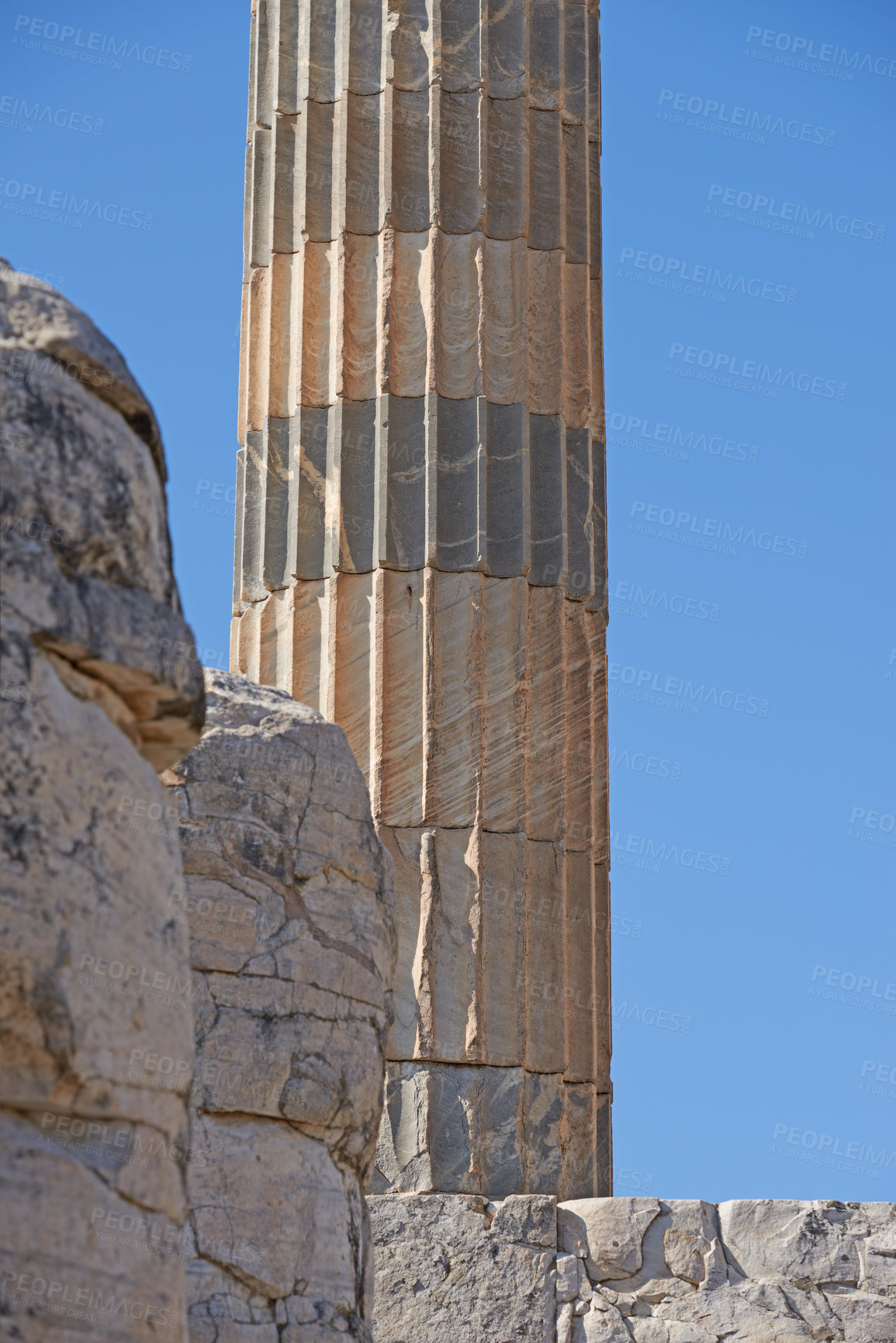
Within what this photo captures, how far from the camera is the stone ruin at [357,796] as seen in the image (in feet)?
7.06

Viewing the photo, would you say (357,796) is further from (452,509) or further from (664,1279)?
(452,509)

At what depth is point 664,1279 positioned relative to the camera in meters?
7.30

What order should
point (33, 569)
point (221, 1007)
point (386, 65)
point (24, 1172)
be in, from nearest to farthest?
1. point (24, 1172)
2. point (33, 569)
3. point (221, 1007)
4. point (386, 65)

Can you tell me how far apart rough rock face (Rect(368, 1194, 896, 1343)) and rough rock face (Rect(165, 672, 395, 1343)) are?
3.70 m

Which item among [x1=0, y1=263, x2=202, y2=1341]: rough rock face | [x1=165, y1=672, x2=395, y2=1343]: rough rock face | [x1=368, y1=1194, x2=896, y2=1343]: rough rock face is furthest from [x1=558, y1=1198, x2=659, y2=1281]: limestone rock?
[x1=0, y1=263, x2=202, y2=1341]: rough rock face

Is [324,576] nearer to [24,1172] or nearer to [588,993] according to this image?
[588,993]

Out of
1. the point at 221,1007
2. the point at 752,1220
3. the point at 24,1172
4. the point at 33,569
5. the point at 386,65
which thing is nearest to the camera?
the point at 24,1172

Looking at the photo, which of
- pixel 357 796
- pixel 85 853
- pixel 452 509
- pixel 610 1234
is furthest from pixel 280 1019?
pixel 452 509

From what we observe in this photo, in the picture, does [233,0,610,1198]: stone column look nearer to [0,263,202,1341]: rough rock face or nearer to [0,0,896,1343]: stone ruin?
[0,0,896,1343]: stone ruin

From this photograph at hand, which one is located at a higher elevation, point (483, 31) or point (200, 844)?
point (483, 31)

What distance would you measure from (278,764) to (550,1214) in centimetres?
426

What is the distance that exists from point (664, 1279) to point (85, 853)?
5.72 m

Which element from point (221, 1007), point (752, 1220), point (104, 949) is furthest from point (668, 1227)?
point (104, 949)

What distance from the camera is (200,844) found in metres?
3.81
